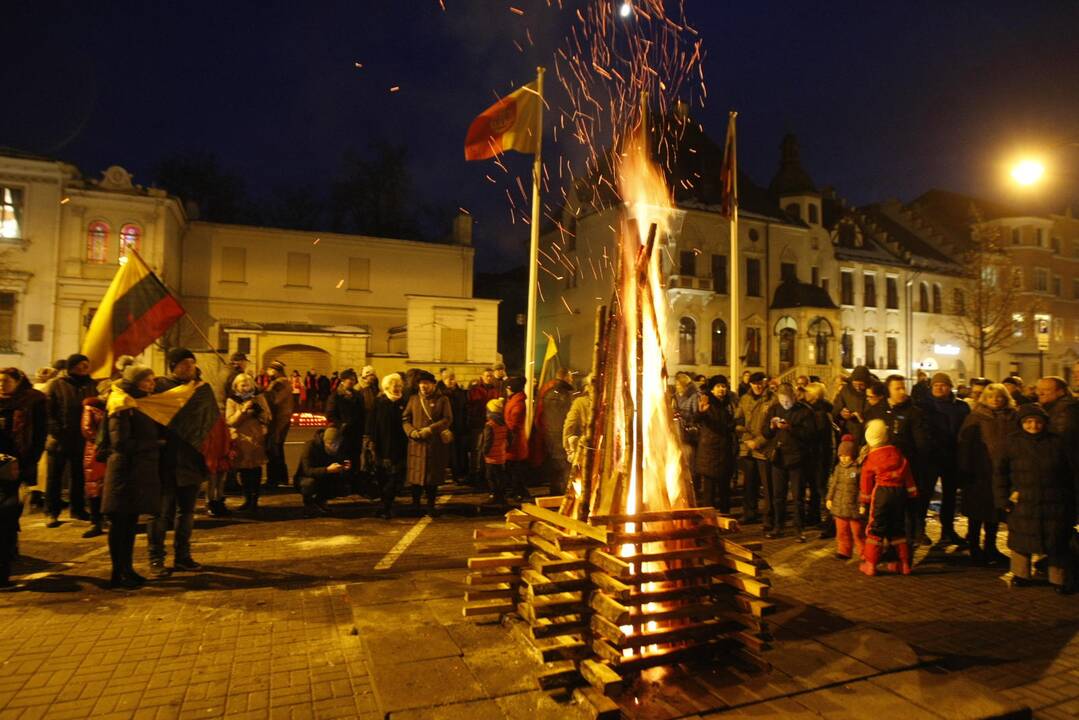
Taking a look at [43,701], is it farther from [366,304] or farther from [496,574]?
[366,304]

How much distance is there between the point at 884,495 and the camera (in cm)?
709

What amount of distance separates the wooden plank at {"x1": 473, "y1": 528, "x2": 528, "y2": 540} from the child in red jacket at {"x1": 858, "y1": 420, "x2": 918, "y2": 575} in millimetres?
4189

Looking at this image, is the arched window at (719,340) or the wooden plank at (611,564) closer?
the wooden plank at (611,564)

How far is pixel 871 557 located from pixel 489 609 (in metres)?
4.36

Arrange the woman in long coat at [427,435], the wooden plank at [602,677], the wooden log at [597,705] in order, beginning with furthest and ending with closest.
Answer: the woman in long coat at [427,435] < the wooden plank at [602,677] < the wooden log at [597,705]

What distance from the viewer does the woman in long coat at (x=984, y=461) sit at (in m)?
7.67

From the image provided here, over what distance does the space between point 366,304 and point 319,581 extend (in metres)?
31.5

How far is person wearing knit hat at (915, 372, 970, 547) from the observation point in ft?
27.3

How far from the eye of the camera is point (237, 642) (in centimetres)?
499

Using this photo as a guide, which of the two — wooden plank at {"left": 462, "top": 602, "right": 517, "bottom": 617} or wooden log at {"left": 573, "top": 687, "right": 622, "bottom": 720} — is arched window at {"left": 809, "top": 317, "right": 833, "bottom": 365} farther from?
wooden log at {"left": 573, "top": 687, "right": 622, "bottom": 720}

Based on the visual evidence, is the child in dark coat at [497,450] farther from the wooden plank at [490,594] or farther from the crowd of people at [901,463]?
the wooden plank at [490,594]

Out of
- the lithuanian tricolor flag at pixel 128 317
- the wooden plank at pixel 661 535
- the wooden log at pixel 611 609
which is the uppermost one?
the lithuanian tricolor flag at pixel 128 317

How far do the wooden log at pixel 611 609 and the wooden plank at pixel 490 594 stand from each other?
0.99m

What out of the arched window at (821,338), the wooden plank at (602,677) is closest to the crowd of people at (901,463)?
the wooden plank at (602,677)
